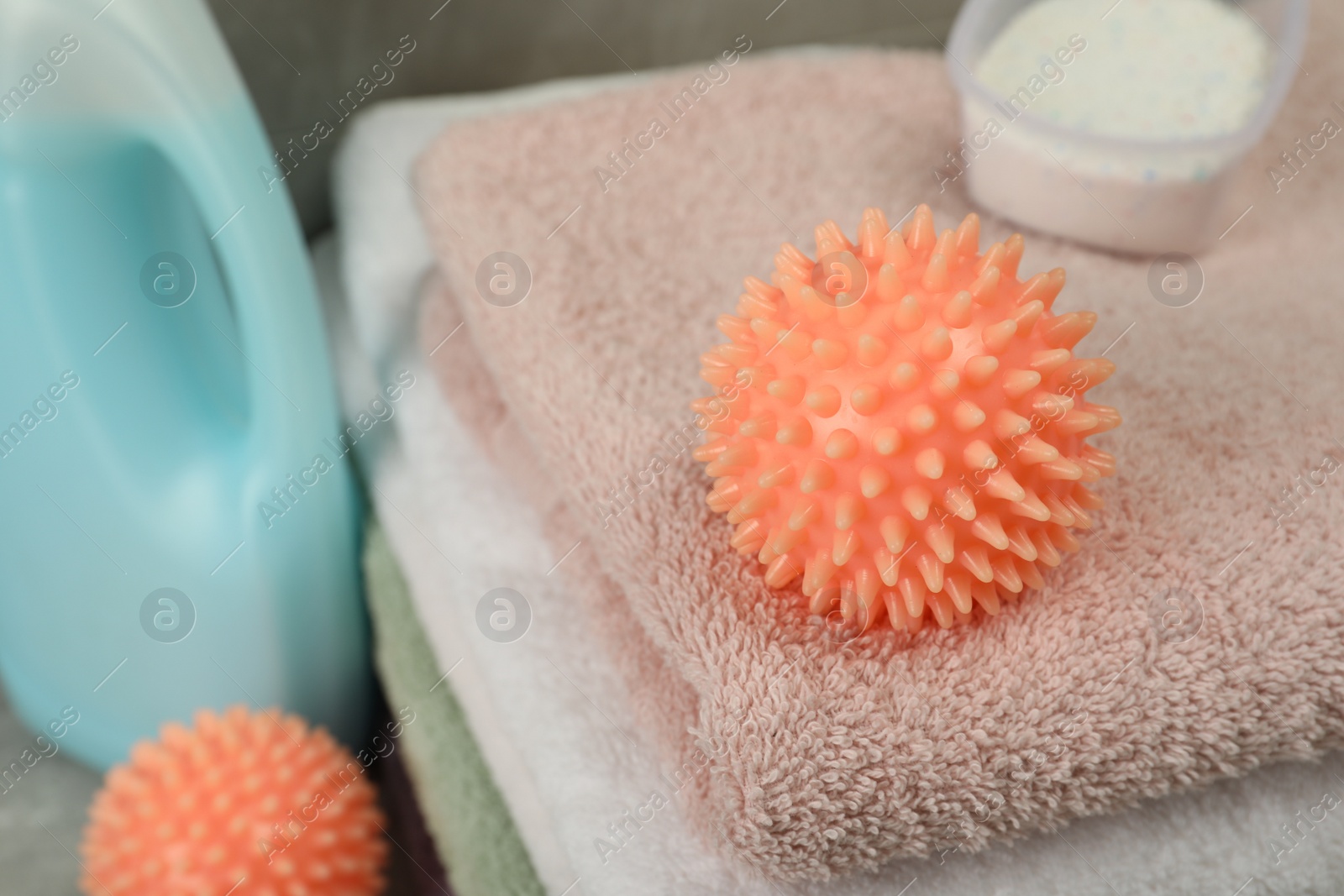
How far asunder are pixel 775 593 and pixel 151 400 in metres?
0.36

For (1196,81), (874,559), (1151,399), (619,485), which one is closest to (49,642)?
(619,485)

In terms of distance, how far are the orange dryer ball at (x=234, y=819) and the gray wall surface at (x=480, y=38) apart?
16.9 inches

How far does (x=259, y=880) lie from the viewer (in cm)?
46

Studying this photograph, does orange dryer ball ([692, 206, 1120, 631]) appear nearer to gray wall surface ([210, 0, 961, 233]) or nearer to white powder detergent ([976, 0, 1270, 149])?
white powder detergent ([976, 0, 1270, 149])

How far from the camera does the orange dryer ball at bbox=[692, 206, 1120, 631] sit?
329 millimetres

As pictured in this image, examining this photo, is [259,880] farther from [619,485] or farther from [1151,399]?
[1151,399]

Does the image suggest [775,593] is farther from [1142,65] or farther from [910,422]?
[1142,65]

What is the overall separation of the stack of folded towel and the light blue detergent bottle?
81 millimetres

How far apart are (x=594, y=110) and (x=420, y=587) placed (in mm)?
325

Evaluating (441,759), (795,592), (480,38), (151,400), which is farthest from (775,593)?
(480,38)

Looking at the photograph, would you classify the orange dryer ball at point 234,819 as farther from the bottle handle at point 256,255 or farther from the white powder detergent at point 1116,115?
the white powder detergent at point 1116,115

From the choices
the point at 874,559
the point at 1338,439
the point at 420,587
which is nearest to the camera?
the point at 874,559

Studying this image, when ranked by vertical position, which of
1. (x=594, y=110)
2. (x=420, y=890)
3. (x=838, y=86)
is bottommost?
(x=420, y=890)

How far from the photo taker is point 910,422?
0.33m
